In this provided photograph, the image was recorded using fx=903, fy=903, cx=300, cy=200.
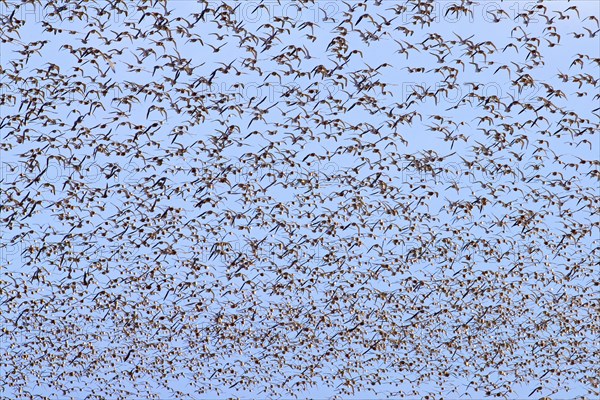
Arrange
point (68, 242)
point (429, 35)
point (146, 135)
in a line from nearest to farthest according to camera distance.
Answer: point (429, 35)
point (146, 135)
point (68, 242)

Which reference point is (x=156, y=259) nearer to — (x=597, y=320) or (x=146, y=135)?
(x=146, y=135)

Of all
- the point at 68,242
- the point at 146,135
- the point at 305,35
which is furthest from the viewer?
the point at 68,242

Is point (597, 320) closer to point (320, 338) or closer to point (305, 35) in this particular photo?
point (320, 338)

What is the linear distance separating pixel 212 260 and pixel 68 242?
5341 mm

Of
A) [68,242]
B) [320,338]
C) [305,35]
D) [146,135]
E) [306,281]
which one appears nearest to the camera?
[305,35]

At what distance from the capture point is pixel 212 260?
1347 inches

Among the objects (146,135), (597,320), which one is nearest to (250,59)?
(146,135)

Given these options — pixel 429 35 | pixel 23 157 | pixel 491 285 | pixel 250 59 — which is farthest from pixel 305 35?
pixel 491 285

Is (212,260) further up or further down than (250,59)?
further down

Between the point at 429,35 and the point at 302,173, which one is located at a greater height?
the point at 429,35

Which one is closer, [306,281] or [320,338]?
[306,281]

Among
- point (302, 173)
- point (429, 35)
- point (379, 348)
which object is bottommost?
point (379, 348)

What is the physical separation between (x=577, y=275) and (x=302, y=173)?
12.0 meters

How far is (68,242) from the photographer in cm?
3275
